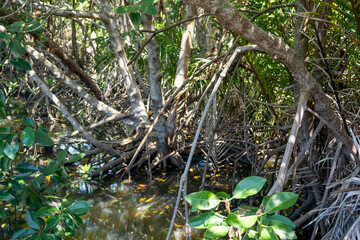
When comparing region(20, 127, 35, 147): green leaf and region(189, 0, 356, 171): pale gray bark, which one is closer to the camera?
region(20, 127, 35, 147): green leaf

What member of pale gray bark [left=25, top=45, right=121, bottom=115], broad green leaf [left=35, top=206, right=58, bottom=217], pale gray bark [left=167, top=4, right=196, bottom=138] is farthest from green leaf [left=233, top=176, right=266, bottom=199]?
pale gray bark [left=25, top=45, right=121, bottom=115]

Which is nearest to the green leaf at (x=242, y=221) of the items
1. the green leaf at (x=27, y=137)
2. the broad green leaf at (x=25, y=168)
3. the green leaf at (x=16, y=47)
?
the green leaf at (x=27, y=137)

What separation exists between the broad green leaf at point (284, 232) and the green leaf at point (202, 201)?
0.18 metres

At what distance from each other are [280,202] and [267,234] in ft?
0.37

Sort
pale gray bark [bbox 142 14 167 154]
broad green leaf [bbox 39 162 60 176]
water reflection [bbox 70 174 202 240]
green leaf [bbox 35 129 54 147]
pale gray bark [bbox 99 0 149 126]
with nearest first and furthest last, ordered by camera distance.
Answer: green leaf [bbox 35 129 54 147]
broad green leaf [bbox 39 162 60 176]
water reflection [bbox 70 174 202 240]
pale gray bark [bbox 99 0 149 126]
pale gray bark [bbox 142 14 167 154]

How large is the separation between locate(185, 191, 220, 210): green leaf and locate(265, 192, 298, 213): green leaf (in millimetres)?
153

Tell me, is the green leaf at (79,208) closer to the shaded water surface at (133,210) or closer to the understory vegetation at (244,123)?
the understory vegetation at (244,123)

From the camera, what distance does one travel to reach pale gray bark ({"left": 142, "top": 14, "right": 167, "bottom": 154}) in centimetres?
409

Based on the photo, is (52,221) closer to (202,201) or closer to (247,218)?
(202,201)

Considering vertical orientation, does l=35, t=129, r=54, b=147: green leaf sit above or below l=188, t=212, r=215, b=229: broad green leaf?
above

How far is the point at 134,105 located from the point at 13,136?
2.78 meters

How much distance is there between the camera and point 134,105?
4.37 m

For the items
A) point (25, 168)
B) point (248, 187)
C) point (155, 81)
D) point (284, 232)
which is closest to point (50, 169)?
point (25, 168)

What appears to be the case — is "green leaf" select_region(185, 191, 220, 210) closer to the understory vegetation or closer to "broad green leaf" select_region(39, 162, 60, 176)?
the understory vegetation
